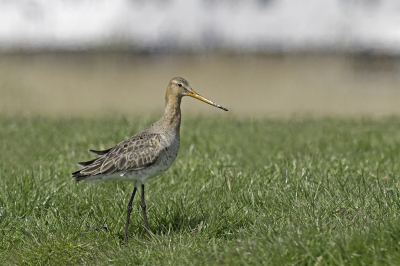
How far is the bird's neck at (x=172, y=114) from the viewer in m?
5.48

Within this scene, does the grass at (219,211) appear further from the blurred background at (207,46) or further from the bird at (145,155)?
the blurred background at (207,46)

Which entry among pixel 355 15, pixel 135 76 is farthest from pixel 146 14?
pixel 355 15

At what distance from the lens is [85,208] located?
19.3ft

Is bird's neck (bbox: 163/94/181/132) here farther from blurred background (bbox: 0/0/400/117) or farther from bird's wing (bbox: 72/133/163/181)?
blurred background (bbox: 0/0/400/117)

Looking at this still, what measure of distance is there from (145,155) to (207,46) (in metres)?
28.6

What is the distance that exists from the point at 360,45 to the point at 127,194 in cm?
2935

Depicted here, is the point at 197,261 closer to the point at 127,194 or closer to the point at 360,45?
the point at 127,194

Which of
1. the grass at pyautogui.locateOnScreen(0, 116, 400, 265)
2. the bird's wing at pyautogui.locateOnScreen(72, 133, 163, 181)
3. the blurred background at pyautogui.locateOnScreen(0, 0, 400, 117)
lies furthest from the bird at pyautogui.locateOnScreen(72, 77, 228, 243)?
the blurred background at pyautogui.locateOnScreen(0, 0, 400, 117)

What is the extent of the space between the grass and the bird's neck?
95cm

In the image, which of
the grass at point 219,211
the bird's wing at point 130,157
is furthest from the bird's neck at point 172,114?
the grass at point 219,211

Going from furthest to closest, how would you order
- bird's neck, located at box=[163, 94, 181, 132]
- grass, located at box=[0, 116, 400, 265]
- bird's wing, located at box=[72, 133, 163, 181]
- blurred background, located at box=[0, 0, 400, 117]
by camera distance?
blurred background, located at box=[0, 0, 400, 117] < bird's neck, located at box=[163, 94, 181, 132] < bird's wing, located at box=[72, 133, 163, 181] < grass, located at box=[0, 116, 400, 265]

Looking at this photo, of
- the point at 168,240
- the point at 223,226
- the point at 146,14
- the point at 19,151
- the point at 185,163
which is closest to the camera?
the point at 168,240

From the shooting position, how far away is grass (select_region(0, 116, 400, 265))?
12.7ft

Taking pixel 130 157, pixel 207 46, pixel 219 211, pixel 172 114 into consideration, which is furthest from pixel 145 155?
pixel 207 46
